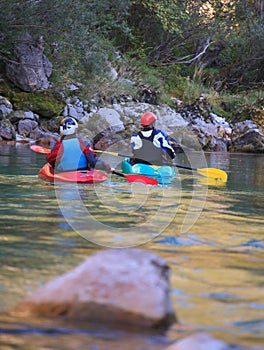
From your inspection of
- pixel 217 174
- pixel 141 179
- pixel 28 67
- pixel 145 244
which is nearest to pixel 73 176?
pixel 141 179

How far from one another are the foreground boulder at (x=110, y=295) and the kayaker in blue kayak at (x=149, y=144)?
7298 mm

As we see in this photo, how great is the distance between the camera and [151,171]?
10242 mm

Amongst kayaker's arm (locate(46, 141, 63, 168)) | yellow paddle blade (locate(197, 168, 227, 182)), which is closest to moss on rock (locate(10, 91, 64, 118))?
yellow paddle blade (locate(197, 168, 227, 182))

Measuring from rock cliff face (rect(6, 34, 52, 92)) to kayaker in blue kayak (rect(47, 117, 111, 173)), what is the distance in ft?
37.9

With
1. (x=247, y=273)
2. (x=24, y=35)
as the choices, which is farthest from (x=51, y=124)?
(x=247, y=273)

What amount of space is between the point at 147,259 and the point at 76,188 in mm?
5465

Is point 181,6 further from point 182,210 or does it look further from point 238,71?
point 182,210

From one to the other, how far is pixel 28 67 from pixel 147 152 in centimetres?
1100

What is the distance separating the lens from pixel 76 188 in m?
8.51

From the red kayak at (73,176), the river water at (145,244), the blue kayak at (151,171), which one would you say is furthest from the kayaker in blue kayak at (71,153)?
the blue kayak at (151,171)

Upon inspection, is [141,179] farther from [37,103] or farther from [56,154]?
[37,103]

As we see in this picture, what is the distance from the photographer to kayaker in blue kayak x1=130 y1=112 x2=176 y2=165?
33.8ft

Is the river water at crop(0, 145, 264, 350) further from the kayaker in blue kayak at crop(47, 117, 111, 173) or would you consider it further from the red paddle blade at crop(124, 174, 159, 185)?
the kayaker in blue kayak at crop(47, 117, 111, 173)

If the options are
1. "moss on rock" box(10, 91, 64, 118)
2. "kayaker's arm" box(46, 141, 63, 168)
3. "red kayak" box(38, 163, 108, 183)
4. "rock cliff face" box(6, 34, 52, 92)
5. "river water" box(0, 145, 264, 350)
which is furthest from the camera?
"rock cliff face" box(6, 34, 52, 92)
